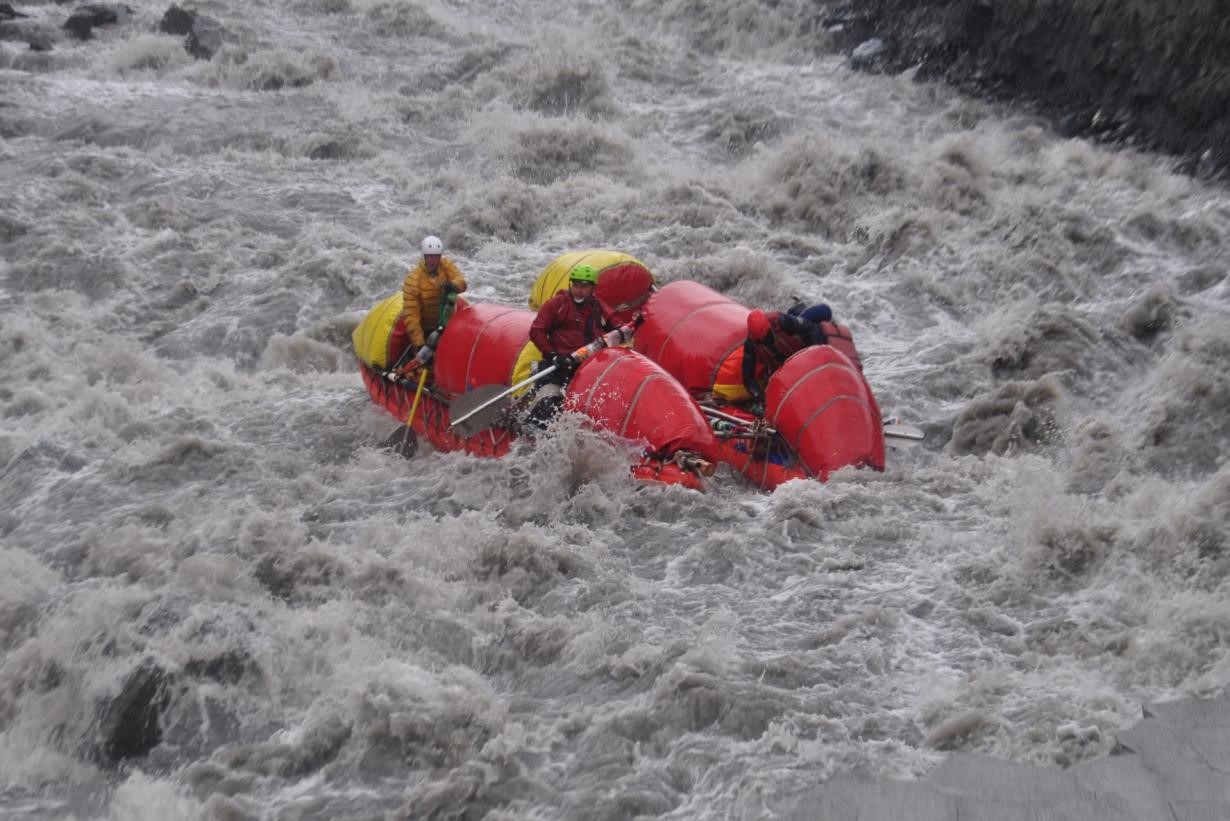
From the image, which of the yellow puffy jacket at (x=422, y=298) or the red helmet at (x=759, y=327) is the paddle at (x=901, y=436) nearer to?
the red helmet at (x=759, y=327)

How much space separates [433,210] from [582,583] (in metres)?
7.79

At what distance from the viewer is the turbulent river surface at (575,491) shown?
15.7 ft

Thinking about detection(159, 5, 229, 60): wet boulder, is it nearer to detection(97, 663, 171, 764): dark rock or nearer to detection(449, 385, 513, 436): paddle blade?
detection(449, 385, 513, 436): paddle blade

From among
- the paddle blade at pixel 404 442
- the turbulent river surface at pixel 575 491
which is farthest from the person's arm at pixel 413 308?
the turbulent river surface at pixel 575 491

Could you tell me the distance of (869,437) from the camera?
695cm

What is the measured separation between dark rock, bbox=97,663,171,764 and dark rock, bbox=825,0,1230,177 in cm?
1053

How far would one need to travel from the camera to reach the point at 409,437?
27.1 ft

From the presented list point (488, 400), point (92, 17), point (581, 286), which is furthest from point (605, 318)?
point (92, 17)

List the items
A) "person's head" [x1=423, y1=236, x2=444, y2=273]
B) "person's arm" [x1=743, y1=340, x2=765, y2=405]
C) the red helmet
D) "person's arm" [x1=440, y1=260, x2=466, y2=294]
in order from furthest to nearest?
1. "person's arm" [x1=440, y1=260, x2=466, y2=294]
2. "person's head" [x1=423, y1=236, x2=444, y2=273]
3. "person's arm" [x1=743, y1=340, x2=765, y2=405]
4. the red helmet

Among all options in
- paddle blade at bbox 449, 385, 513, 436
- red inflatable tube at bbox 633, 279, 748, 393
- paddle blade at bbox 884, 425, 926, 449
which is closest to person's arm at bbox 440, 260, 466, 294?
paddle blade at bbox 449, 385, 513, 436

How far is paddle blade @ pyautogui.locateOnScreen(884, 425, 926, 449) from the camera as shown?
7465 mm

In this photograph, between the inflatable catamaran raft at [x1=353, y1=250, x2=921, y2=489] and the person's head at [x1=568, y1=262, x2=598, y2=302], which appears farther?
the person's head at [x1=568, y1=262, x2=598, y2=302]

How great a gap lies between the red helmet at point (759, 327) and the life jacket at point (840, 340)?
0.34m

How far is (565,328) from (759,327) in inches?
48.9
